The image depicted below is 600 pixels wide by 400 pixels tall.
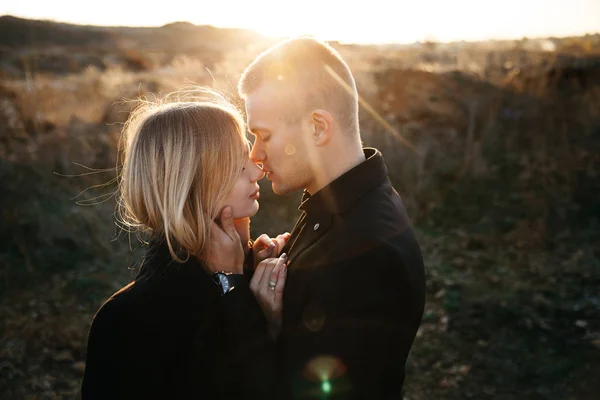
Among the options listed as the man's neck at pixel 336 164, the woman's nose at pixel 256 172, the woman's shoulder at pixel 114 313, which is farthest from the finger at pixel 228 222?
the woman's shoulder at pixel 114 313

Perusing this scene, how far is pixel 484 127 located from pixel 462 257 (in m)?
4.32

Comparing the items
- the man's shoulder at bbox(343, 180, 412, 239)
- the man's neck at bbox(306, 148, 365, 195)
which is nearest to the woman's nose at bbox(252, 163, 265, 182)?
the man's neck at bbox(306, 148, 365, 195)

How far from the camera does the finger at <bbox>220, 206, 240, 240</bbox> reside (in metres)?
2.51

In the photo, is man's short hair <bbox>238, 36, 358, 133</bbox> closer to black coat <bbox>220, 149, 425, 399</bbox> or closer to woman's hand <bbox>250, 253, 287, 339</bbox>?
black coat <bbox>220, 149, 425, 399</bbox>

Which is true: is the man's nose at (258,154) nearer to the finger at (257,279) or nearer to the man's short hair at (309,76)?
the man's short hair at (309,76)

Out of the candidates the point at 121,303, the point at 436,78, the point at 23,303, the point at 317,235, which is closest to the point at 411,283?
the point at 317,235

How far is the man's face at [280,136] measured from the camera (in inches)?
99.1

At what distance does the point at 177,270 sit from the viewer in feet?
7.58

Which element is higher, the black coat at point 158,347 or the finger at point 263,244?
the finger at point 263,244

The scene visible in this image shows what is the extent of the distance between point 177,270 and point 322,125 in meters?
0.86

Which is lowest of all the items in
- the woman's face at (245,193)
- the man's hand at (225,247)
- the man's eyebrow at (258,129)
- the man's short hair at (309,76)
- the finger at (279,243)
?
the finger at (279,243)

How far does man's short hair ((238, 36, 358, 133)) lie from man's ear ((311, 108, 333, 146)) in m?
0.04

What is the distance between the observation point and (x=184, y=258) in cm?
235

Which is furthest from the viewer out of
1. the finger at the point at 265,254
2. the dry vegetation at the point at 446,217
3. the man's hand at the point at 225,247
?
the dry vegetation at the point at 446,217
